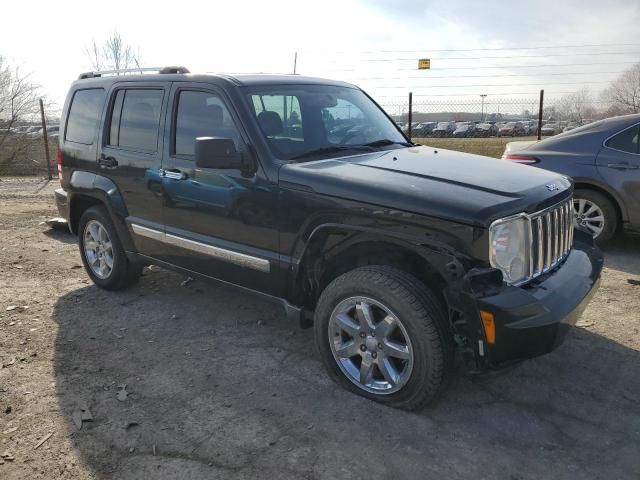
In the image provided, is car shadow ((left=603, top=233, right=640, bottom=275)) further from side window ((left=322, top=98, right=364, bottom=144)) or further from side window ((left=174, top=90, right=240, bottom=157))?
side window ((left=174, top=90, right=240, bottom=157))

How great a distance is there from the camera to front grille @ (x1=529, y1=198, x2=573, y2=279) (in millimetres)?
3037

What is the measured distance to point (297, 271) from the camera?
352cm

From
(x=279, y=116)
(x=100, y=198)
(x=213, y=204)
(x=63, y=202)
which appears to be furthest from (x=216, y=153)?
(x=63, y=202)

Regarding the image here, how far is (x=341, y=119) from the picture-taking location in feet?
13.8

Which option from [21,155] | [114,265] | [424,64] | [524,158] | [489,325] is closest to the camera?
[489,325]

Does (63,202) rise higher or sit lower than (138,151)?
lower

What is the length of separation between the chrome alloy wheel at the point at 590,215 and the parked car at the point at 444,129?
8.91 m

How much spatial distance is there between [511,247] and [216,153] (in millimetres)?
1836

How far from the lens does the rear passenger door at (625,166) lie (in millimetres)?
5883

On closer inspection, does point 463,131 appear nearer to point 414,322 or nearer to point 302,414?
point 414,322

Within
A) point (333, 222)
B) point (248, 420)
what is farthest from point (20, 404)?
point (333, 222)

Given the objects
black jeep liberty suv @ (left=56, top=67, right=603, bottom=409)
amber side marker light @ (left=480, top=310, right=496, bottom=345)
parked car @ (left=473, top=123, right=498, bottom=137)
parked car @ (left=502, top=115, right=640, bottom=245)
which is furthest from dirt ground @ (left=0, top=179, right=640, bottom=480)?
parked car @ (left=473, top=123, right=498, bottom=137)

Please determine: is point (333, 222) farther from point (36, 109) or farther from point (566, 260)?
point (36, 109)

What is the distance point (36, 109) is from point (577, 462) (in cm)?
1851
